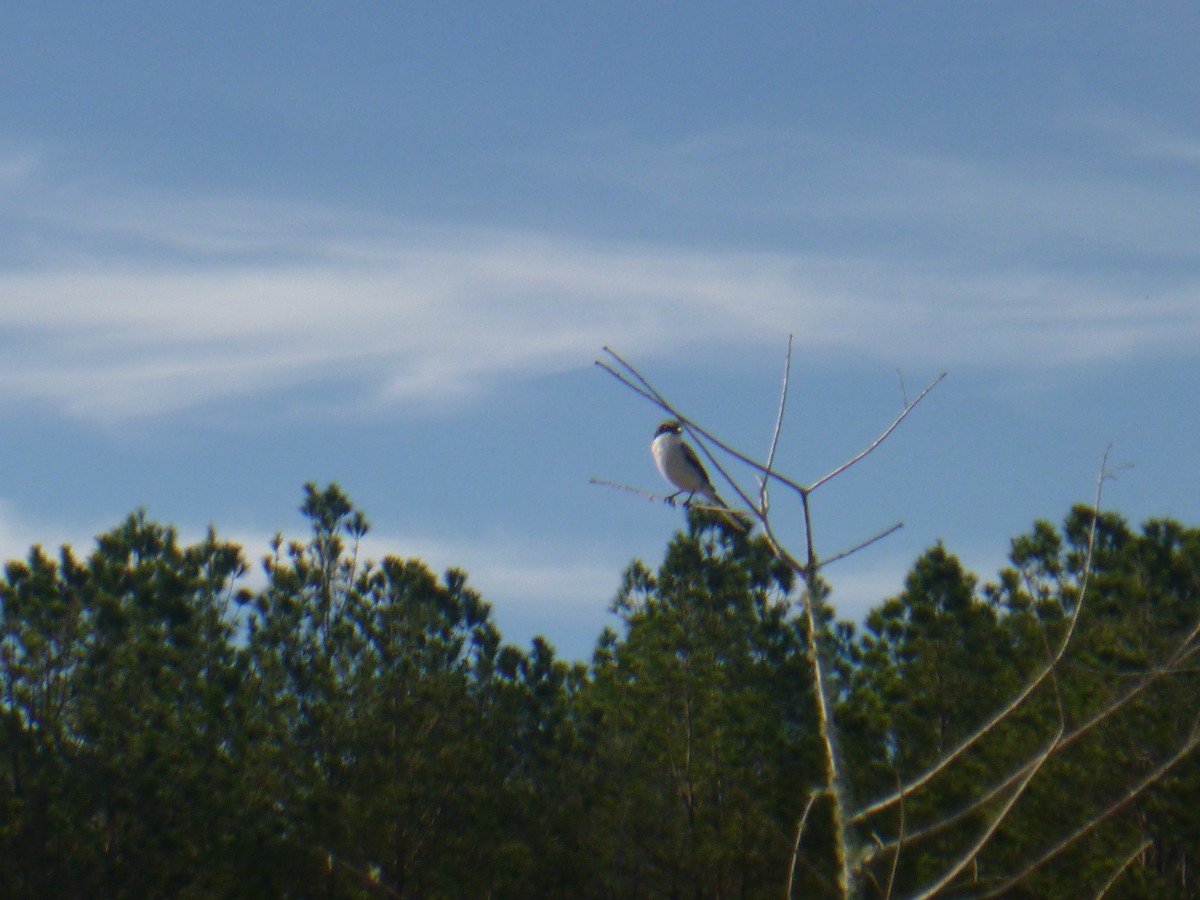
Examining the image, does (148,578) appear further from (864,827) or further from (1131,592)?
(1131,592)

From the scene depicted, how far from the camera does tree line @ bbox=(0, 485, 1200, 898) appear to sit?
80.1 ft

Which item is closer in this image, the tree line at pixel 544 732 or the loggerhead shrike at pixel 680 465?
the loggerhead shrike at pixel 680 465

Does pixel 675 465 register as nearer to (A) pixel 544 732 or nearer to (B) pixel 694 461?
(B) pixel 694 461

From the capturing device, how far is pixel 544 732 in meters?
30.9

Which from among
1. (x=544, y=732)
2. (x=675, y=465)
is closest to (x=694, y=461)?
(x=675, y=465)

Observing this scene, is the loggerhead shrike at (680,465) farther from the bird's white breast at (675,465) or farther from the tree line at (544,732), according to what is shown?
the tree line at (544,732)

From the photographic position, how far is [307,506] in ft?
116

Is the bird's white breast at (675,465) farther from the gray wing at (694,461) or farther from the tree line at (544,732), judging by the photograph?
the tree line at (544,732)

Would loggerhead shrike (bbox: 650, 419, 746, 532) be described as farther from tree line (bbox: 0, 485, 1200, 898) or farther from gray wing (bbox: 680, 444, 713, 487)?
tree line (bbox: 0, 485, 1200, 898)

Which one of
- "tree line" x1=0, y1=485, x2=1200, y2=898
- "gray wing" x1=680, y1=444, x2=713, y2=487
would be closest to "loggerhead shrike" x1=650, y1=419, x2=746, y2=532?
"gray wing" x1=680, y1=444, x2=713, y2=487

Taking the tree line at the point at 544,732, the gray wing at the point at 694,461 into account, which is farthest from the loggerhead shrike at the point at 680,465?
the tree line at the point at 544,732

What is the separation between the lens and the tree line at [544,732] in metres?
24.4

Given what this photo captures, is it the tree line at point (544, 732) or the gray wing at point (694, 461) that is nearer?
the gray wing at point (694, 461)

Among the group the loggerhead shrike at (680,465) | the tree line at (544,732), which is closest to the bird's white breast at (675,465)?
the loggerhead shrike at (680,465)
